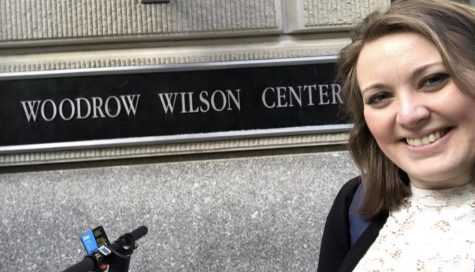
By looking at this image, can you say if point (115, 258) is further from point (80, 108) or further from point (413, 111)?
point (80, 108)

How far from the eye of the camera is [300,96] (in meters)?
3.38

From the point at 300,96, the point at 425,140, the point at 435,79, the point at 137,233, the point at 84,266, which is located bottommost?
the point at 137,233

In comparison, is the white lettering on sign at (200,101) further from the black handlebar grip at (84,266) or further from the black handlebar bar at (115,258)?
the black handlebar grip at (84,266)

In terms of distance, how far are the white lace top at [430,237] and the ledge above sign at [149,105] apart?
78.7 inches

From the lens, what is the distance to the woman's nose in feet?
3.76

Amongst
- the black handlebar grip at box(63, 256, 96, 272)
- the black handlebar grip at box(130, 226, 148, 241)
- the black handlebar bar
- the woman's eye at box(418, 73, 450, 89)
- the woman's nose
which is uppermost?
the woman's eye at box(418, 73, 450, 89)

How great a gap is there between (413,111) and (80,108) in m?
2.59

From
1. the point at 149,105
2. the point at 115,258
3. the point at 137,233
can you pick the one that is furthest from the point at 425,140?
the point at 149,105

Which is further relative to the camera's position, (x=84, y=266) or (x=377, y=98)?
(x=84, y=266)

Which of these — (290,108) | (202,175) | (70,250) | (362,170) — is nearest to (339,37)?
(290,108)

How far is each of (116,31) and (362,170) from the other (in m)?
2.23

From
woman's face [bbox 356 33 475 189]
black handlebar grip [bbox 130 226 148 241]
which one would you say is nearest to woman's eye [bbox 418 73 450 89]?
woman's face [bbox 356 33 475 189]

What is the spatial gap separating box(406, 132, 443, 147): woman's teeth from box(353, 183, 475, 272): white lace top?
0.55 ft

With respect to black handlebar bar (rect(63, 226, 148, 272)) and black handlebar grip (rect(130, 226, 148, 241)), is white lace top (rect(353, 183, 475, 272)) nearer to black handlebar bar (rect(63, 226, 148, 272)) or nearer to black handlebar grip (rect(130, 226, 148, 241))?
black handlebar bar (rect(63, 226, 148, 272))
